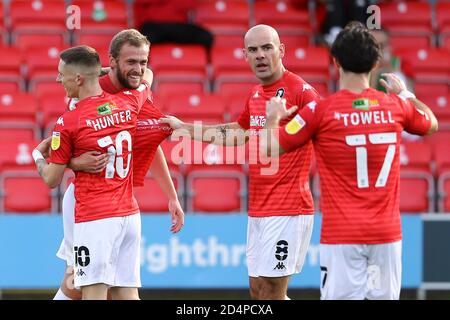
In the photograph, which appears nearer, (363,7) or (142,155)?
(142,155)

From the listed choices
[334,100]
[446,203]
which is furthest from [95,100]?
[446,203]

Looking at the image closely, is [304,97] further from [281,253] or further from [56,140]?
[56,140]

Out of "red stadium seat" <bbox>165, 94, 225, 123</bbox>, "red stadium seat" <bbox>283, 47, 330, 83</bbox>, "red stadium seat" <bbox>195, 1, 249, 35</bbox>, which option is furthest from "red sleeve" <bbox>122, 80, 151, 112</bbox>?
"red stadium seat" <bbox>195, 1, 249, 35</bbox>

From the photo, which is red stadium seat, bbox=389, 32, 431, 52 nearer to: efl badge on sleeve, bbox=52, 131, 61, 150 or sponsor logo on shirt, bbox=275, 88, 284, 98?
sponsor logo on shirt, bbox=275, 88, 284, 98

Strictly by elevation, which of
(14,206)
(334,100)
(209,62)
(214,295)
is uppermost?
(209,62)

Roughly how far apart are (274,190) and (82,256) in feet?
4.78

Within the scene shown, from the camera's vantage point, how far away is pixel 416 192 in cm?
Answer: 1206

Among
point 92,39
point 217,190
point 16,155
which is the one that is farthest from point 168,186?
point 92,39

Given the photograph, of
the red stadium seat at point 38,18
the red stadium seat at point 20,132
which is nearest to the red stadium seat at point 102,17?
the red stadium seat at point 38,18

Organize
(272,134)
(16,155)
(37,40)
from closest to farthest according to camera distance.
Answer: (272,134) → (16,155) → (37,40)

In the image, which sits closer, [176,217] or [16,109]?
[176,217]

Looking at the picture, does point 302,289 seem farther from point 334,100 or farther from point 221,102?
point 334,100

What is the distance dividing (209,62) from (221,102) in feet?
4.64

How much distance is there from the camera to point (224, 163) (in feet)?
38.8
